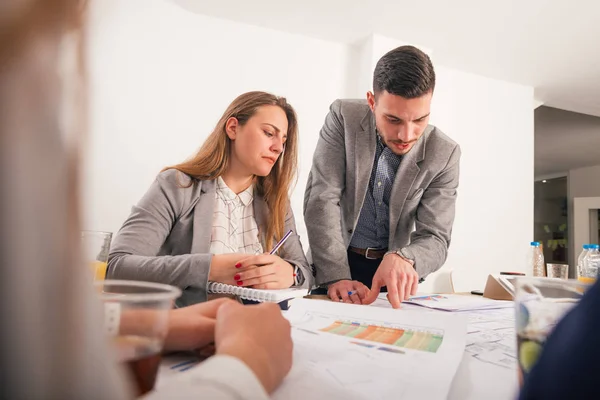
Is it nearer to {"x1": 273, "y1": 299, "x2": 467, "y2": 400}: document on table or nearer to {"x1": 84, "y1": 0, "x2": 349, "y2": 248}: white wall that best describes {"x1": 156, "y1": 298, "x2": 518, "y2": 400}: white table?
{"x1": 273, "y1": 299, "x2": 467, "y2": 400}: document on table

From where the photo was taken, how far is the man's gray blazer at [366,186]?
1.50m

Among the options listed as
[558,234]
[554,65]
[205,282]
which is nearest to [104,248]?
[205,282]

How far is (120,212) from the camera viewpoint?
2732mm

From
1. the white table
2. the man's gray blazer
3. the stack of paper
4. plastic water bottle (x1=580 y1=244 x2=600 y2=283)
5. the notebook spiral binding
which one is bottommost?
the stack of paper

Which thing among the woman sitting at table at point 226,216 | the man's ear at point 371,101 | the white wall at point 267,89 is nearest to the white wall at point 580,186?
the white wall at point 267,89

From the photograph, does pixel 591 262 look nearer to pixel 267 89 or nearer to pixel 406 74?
pixel 406 74

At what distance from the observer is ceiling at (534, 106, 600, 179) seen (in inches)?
210

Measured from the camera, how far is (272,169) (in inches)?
63.4

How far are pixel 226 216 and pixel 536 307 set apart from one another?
1.13 m

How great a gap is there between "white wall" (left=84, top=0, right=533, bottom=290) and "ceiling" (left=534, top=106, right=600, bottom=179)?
1.45 m

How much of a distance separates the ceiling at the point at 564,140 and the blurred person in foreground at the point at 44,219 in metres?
5.90

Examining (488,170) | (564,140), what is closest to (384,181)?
(488,170)

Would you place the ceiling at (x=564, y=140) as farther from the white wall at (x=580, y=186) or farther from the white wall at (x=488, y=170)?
the white wall at (x=488, y=170)

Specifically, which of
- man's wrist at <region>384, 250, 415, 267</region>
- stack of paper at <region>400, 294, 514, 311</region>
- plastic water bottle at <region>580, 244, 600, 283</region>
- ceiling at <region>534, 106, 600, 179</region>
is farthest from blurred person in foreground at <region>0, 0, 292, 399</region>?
ceiling at <region>534, 106, 600, 179</region>
